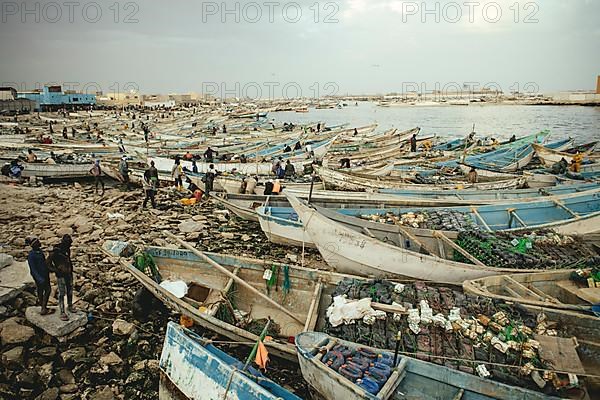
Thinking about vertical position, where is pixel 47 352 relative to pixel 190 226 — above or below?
below

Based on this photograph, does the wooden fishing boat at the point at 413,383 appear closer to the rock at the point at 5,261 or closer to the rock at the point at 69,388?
the rock at the point at 69,388

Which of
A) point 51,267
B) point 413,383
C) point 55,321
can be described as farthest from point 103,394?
point 413,383

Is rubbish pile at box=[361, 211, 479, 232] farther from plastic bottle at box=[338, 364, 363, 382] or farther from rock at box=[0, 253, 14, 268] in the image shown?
rock at box=[0, 253, 14, 268]

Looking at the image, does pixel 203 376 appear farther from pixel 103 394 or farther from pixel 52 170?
pixel 52 170

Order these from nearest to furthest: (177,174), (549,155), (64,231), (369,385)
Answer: (369,385)
(64,231)
(177,174)
(549,155)

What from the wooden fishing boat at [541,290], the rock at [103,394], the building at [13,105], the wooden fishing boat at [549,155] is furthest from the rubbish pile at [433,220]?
the building at [13,105]

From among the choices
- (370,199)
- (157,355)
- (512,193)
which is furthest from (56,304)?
(512,193)
